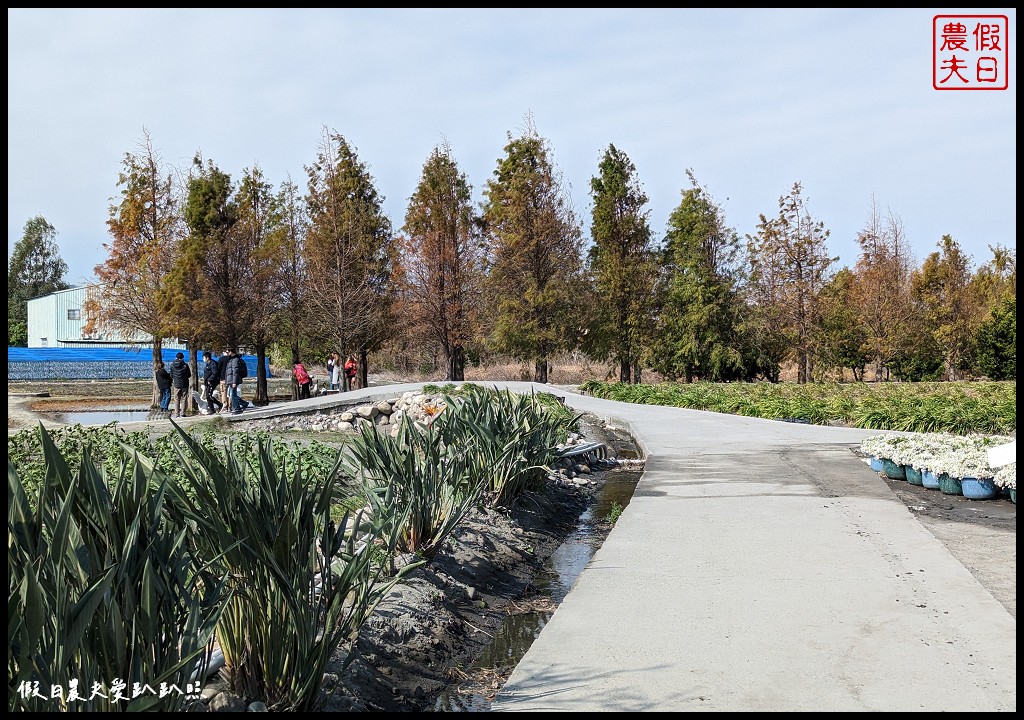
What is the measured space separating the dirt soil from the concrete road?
0.36m

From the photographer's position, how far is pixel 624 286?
29.0 metres

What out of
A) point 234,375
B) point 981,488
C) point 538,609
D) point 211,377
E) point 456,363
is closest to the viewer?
point 538,609

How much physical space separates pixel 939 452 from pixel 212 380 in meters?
16.3

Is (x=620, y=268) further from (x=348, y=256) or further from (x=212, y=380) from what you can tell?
(x=212, y=380)

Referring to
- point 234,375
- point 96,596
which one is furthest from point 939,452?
point 234,375

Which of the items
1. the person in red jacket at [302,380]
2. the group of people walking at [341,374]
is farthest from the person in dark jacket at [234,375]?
the group of people walking at [341,374]

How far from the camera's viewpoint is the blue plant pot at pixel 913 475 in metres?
8.19

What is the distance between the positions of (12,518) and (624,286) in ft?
89.5

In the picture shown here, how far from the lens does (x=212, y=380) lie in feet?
65.8

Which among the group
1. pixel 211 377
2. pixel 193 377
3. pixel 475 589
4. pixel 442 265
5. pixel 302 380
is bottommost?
pixel 475 589

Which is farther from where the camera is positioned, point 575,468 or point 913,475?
point 575,468

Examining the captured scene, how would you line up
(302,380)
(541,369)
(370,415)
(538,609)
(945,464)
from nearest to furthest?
(538,609), (945,464), (370,415), (302,380), (541,369)

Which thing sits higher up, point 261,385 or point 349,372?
point 349,372

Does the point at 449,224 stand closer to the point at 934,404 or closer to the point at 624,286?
the point at 624,286
